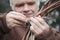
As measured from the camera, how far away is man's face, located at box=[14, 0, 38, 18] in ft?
5.95

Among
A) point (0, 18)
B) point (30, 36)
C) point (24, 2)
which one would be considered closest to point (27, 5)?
point (24, 2)

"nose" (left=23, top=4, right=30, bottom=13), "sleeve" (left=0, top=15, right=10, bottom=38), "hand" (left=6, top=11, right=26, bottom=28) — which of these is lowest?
"sleeve" (left=0, top=15, right=10, bottom=38)

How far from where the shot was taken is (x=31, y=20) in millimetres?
1568

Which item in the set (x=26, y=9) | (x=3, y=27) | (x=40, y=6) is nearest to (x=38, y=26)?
(x=26, y=9)

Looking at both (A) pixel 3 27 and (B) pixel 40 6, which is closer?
(A) pixel 3 27

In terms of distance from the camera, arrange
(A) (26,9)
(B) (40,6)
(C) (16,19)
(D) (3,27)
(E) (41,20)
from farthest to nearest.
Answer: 1. (B) (40,6)
2. (D) (3,27)
3. (A) (26,9)
4. (C) (16,19)
5. (E) (41,20)

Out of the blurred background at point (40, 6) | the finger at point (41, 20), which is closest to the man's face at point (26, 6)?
the blurred background at point (40, 6)

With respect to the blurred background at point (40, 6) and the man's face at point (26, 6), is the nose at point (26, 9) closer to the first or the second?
the man's face at point (26, 6)

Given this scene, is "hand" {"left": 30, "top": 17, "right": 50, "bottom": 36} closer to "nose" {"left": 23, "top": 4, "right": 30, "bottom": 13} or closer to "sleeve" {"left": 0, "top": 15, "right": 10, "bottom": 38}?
"nose" {"left": 23, "top": 4, "right": 30, "bottom": 13}

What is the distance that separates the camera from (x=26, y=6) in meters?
1.87

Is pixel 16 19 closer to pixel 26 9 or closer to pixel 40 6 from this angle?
pixel 26 9

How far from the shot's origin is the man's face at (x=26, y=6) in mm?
1812

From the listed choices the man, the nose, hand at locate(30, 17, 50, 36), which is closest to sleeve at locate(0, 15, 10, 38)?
the man

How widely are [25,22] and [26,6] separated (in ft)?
0.80
